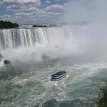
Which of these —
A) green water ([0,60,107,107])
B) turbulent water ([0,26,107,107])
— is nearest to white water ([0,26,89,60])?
turbulent water ([0,26,107,107])

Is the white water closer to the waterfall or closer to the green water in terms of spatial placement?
the waterfall

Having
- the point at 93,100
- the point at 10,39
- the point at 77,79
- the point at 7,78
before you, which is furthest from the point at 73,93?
the point at 10,39

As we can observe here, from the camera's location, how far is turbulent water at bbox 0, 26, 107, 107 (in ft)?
91.1

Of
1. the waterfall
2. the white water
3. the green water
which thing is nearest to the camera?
the green water

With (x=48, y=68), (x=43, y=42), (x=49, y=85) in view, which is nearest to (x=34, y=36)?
(x=43, y=42)

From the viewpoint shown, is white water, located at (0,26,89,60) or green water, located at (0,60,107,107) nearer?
green water, located at (0,60,107,107)

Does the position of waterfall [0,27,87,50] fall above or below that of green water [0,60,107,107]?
above

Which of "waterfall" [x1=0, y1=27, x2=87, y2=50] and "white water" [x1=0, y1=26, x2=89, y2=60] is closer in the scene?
"waterfall" [x1=0, y1=27, x2=87, y2=50]

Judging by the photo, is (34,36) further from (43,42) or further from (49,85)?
(49,85)

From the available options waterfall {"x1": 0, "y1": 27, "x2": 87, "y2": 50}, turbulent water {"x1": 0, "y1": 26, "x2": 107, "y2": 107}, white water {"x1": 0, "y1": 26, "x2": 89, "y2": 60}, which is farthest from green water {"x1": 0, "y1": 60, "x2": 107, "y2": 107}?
waterfall {"x1": 0, "y1": 27, "x2": 87, "y2": 50}

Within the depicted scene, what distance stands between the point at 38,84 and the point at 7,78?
534cm

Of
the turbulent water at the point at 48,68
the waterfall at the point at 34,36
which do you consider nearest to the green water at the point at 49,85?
the turbulent water at the point at 48,68

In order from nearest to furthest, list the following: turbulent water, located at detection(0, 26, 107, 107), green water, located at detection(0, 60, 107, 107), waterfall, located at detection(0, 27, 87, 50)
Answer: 1. green water, located at detection(0, 60, 107, 107)
2. turbulent water, located at detection(0, 26, 107, 107)
3. waterfall, located at detection(0, 27, 87, 50)

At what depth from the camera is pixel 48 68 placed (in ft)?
136
